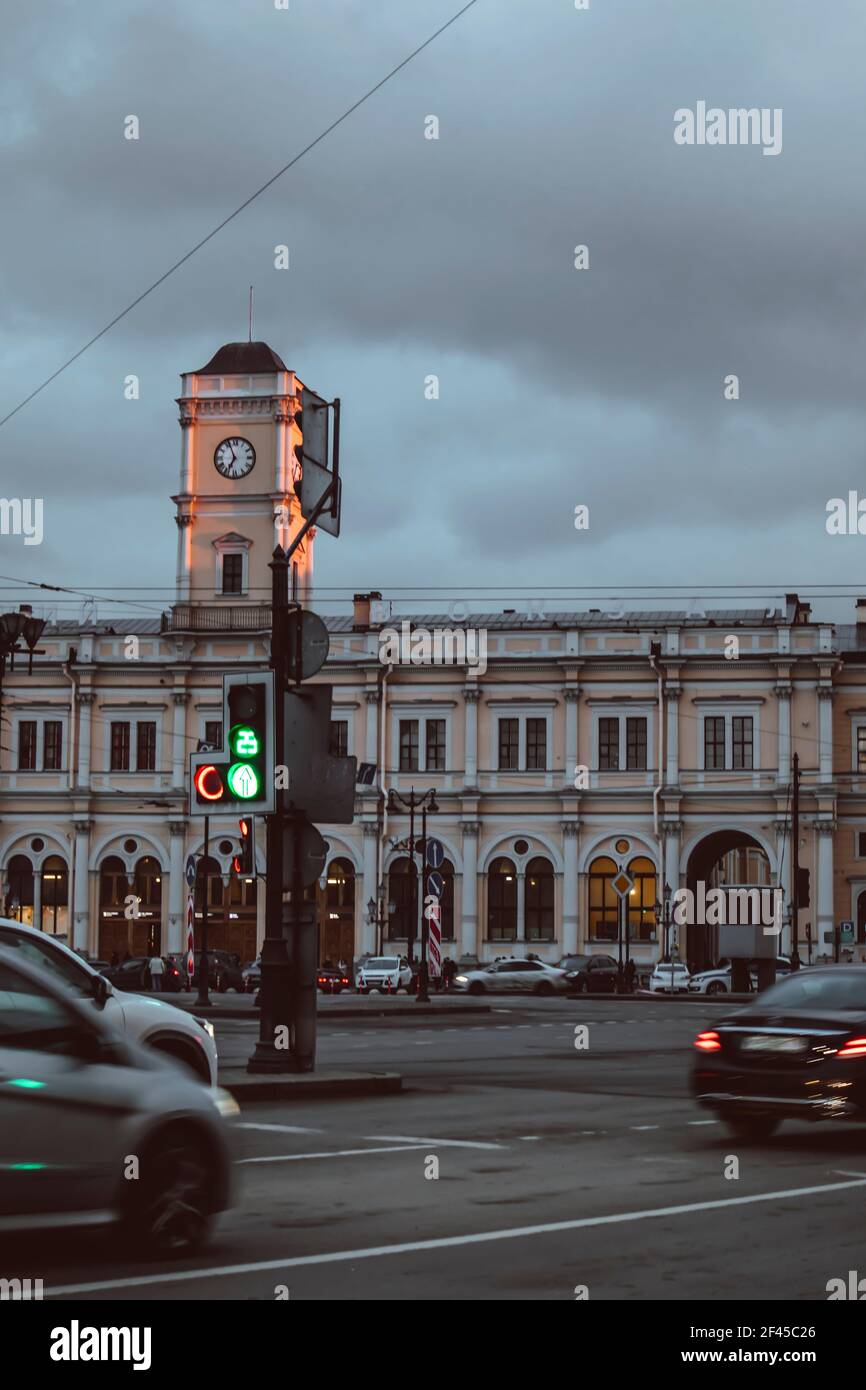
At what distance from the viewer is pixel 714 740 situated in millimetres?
81438

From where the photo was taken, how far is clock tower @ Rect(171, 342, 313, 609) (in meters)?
83.6

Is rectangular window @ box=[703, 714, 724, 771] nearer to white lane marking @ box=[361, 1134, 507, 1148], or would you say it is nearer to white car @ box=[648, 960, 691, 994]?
white car @ box=[648, 960, 691, 994]

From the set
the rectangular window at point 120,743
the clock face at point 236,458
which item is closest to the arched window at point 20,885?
the rectangular window at point 120,743

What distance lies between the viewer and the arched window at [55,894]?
8531cm

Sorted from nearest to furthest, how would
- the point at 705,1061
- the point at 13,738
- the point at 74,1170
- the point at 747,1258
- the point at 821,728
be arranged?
the point at 74,1170 < the point at 747,1258 < the point at 705,1061 < the point at 821,728 < the point at 13,738

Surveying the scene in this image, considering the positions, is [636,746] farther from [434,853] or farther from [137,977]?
[434,853]

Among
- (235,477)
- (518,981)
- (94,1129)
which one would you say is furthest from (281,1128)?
(235,477)

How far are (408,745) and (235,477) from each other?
13.8 meters

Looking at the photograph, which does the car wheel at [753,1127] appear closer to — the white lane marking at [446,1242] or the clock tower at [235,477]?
the white lane marking at [446,1242]

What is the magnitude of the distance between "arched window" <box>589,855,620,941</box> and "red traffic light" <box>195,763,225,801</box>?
6320cm
